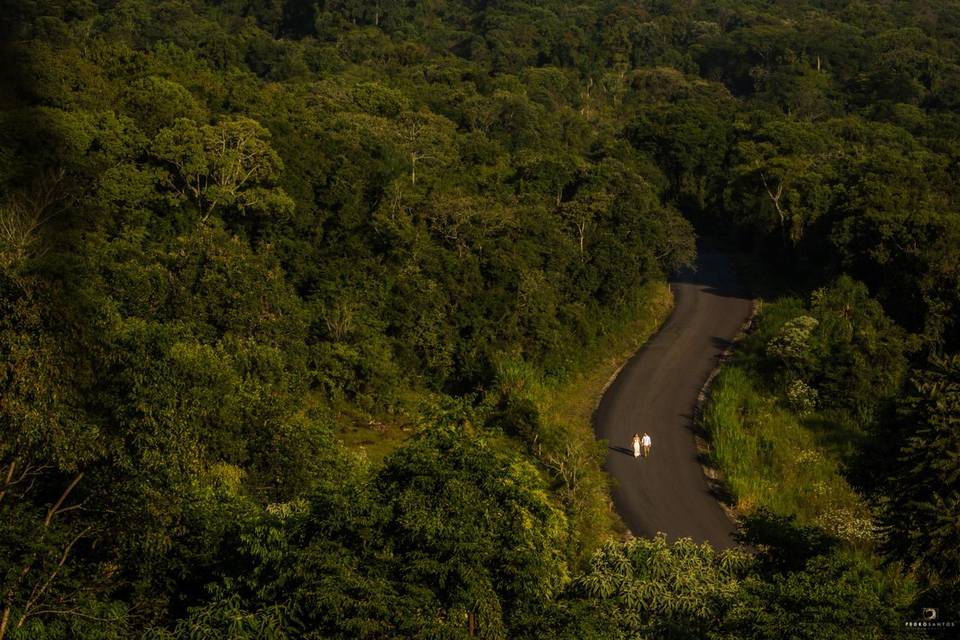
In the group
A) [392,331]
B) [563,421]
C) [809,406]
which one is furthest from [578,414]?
[809,406]

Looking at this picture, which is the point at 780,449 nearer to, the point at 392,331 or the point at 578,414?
the point at 578,414

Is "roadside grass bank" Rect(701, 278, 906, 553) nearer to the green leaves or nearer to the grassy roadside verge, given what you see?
the grassy roadside verge

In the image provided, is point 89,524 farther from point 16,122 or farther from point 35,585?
point 16,122

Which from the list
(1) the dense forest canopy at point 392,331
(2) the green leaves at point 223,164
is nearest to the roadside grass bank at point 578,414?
(1) the dense forest canopy at point 392,331

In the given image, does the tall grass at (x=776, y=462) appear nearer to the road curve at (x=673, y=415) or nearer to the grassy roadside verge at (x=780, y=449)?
the grassy roadside verge at (x=780, y=449)

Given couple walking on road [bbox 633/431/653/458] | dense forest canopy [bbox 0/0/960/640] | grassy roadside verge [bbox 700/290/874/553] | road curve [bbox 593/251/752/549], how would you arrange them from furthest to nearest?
couple walking on road [bbox 633/431/653/458] < road curve [bbox 593/251/752/549] < grassy roadside verge [bbox 700/290/874/553] < dense forest canopy [bbox 0/0/960/640]

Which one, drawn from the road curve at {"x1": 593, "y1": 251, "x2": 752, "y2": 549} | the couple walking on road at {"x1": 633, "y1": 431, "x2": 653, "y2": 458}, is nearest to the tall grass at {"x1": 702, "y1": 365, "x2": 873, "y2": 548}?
the road curve at {"x1": 593, "y1": 251, "x2": 752, "y2": 549}
